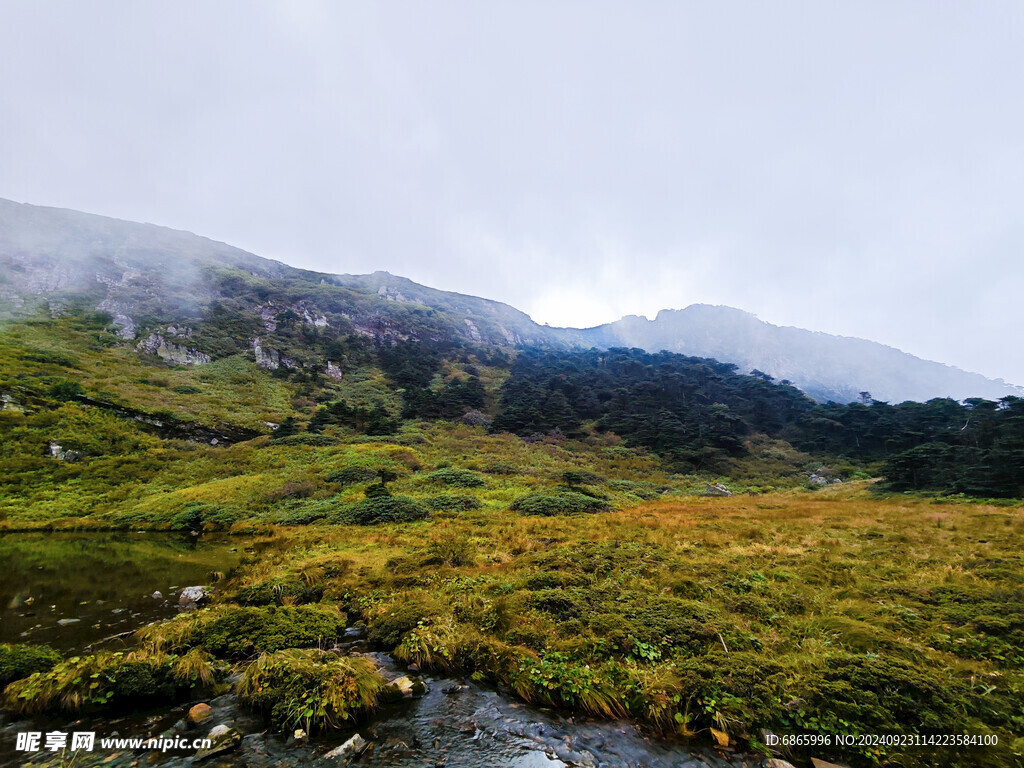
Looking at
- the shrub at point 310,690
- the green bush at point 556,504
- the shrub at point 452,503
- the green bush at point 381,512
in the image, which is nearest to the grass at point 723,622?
the shrub at point 310,690

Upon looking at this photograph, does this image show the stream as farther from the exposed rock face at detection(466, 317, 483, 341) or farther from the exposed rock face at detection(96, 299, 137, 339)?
the exposed rock face at detection(466, 317, 483, 341)

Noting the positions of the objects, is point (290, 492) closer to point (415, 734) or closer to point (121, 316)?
point (415, 734)

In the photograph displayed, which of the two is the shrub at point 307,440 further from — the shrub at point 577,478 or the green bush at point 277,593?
the green bush at point 277,593

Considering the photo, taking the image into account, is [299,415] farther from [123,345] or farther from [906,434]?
[906,434]


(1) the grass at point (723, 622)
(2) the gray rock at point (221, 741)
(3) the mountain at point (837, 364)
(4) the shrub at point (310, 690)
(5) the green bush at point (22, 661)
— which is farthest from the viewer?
(3) the mountain at point (837, 364)

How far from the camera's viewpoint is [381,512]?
73.5ft

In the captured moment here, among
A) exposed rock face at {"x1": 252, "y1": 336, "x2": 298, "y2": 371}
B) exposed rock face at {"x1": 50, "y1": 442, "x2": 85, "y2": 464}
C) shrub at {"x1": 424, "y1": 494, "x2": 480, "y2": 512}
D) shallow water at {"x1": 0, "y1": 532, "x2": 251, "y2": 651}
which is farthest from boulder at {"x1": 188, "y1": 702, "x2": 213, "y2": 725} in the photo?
exposed rock face at {"x1": 252, "y1": 336, "x2": 298, "y2": 371}

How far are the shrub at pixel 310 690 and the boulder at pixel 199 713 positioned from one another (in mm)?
441

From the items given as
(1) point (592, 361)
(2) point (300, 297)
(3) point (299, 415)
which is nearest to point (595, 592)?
(3) point (299, 415)

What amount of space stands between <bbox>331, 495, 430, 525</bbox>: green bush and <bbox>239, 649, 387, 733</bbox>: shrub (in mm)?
15819

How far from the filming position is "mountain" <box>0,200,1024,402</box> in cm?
7938

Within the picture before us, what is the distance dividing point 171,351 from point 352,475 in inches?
2504

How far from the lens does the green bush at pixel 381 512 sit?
22.0m

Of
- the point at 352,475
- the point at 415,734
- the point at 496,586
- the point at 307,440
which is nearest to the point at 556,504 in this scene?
the point at 496,586
